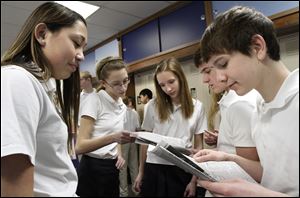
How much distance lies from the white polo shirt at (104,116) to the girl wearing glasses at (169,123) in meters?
0.16

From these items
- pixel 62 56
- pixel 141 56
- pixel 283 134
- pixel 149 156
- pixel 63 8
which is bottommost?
pixel 149 156

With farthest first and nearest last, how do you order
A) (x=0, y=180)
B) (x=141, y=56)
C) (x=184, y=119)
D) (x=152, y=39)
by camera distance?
1. (x=152, y=39)
2. (x=141, y=56)
3. (x=184, y=119)
4. (x=0, y=180)

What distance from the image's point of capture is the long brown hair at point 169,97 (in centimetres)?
115

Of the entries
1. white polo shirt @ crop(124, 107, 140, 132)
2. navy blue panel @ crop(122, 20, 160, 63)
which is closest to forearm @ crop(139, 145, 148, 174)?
white polo shirt @ crop(124, 107, 140, 132)

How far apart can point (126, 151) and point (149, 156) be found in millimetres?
117

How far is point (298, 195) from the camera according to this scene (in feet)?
1.26

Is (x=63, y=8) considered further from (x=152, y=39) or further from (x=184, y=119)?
(x=152, y=39)

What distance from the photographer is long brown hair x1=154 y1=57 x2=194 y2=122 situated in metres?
1.15

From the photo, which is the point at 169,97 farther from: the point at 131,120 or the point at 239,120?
the point at 239,120

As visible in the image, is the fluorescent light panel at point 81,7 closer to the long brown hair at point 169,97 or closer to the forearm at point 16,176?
the long brown hair at point 169,97

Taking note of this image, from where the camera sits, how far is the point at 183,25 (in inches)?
70.5

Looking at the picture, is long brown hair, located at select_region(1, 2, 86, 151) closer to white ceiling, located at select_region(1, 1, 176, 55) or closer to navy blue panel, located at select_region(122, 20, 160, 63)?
navy blue panel, located at select_region(122, 20, 160, 63)

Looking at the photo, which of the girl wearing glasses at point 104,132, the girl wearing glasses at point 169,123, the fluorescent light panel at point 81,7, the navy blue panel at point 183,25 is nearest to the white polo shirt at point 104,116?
the girl wearing glasses at point 104,132

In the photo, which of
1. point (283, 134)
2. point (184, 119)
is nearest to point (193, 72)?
point (184, 119)
